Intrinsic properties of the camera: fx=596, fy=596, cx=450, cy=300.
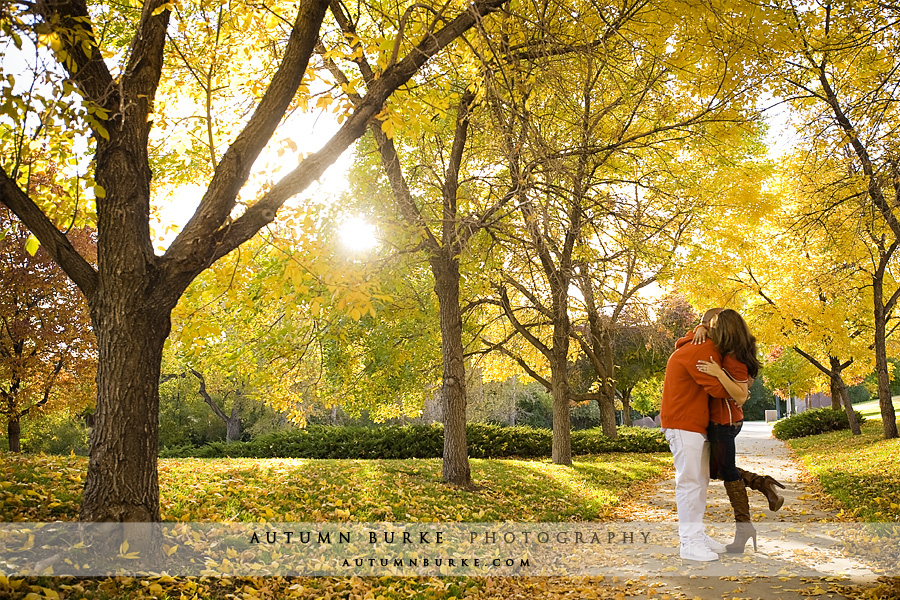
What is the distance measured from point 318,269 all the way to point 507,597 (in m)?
3.08

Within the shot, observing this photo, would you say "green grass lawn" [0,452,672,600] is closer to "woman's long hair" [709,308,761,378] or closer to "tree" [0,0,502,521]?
"tree" [0,0,502,521]

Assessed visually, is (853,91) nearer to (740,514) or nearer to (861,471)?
(861,471)

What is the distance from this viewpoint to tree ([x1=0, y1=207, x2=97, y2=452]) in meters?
10.7

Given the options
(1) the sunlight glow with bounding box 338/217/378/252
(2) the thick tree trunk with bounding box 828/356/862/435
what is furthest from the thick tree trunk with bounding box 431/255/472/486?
(2) the thick tree trunk with bounding box 828/356/862/435

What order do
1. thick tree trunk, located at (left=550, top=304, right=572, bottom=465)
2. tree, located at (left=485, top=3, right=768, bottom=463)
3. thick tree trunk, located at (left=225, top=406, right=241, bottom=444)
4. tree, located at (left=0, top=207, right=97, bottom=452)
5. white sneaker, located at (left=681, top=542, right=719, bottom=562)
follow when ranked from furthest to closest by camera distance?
thick tree trunk, located at (left=225, top=406, right=241, bottom=444) < thick tree trunk, located at (left=550, top=304, right=572, bottom=465) < tree, located at (left=0, top=207, right=97, bottom=452) < tree, located at (left=485, top=3, right=768, bottom=463) < white sneaker, located at (left=681, top=542, right=719, bottom=562)

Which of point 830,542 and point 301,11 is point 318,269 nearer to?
point 301,11

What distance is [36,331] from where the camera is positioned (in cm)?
1095

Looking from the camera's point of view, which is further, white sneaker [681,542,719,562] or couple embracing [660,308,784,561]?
white sneaker [681,542,719,562]

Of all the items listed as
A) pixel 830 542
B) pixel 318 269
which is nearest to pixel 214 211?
pixel 318 269

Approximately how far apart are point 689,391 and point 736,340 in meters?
0.53

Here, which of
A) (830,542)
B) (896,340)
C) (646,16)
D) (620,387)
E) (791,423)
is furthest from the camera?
(620,387)

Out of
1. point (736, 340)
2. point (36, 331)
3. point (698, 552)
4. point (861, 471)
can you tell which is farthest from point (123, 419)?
point (861, 471)

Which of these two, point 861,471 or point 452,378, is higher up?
point 452,378

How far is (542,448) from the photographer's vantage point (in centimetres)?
1883
